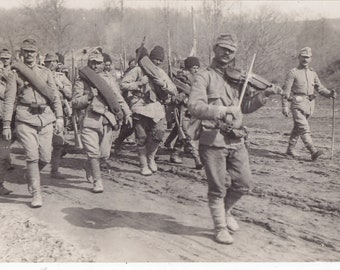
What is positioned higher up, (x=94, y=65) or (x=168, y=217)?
(x=94, y=65)

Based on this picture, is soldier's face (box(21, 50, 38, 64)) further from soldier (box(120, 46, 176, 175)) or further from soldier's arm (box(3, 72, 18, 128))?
soldier (box(120, 46, 176, 175))

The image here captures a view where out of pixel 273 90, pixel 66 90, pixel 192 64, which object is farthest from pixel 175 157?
pixel 273 90

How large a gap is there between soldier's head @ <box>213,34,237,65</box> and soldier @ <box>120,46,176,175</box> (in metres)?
3.30

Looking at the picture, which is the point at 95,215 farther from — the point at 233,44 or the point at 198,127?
the point at 233,44

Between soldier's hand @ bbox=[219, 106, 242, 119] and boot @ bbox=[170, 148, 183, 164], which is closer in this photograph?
soldier's hand @ bbox=[219, 106, 242, 119]

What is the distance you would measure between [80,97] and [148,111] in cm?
138

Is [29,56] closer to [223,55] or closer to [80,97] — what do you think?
[80,97]

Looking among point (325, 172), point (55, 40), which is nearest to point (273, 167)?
point (325, 172)

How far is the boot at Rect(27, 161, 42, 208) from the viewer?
21.1 feet

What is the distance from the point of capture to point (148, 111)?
8125mm

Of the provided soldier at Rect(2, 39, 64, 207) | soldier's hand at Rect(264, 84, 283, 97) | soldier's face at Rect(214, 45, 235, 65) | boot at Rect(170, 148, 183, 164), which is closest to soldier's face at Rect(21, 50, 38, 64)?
soldier at Rect(2, 39, 64, 207)

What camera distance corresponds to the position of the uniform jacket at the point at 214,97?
191 inches

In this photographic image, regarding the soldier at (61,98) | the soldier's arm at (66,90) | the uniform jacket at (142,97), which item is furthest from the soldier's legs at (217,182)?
the soldier's arm at (66,90)
